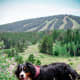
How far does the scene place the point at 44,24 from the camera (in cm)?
877

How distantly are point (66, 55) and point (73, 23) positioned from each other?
2.27 metres

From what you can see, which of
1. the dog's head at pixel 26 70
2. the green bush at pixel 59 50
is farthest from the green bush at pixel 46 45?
the dog's head at pixel 26 70

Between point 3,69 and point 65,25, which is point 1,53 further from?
point 65,25

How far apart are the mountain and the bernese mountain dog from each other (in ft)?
13.6

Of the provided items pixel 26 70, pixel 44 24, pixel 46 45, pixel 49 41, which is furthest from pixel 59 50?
pixel 26 70

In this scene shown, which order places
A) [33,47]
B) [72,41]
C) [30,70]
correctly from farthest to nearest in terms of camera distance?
[72,41] < [33,47] < [30,70]

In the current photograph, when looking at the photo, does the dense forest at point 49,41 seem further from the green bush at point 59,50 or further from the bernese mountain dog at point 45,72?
the bernese mountain dog at point 45,72

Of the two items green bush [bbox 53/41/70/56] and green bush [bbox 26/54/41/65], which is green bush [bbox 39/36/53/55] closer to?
green bush [bbox 53/41/70/56]

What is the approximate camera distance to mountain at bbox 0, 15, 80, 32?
794 cm

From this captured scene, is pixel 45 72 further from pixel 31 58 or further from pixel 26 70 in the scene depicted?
pixel 31 58

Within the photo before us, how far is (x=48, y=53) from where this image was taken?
7.45m

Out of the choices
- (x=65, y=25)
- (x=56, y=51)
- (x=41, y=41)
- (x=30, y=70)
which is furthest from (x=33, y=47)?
(x=30, y=70)

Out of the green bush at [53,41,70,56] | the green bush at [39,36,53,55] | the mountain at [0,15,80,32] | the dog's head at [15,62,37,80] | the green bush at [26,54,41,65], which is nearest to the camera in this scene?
the dog's head at [15,62,37,80]

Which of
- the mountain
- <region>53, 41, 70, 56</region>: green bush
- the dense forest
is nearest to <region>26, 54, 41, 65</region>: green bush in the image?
the dense forest
